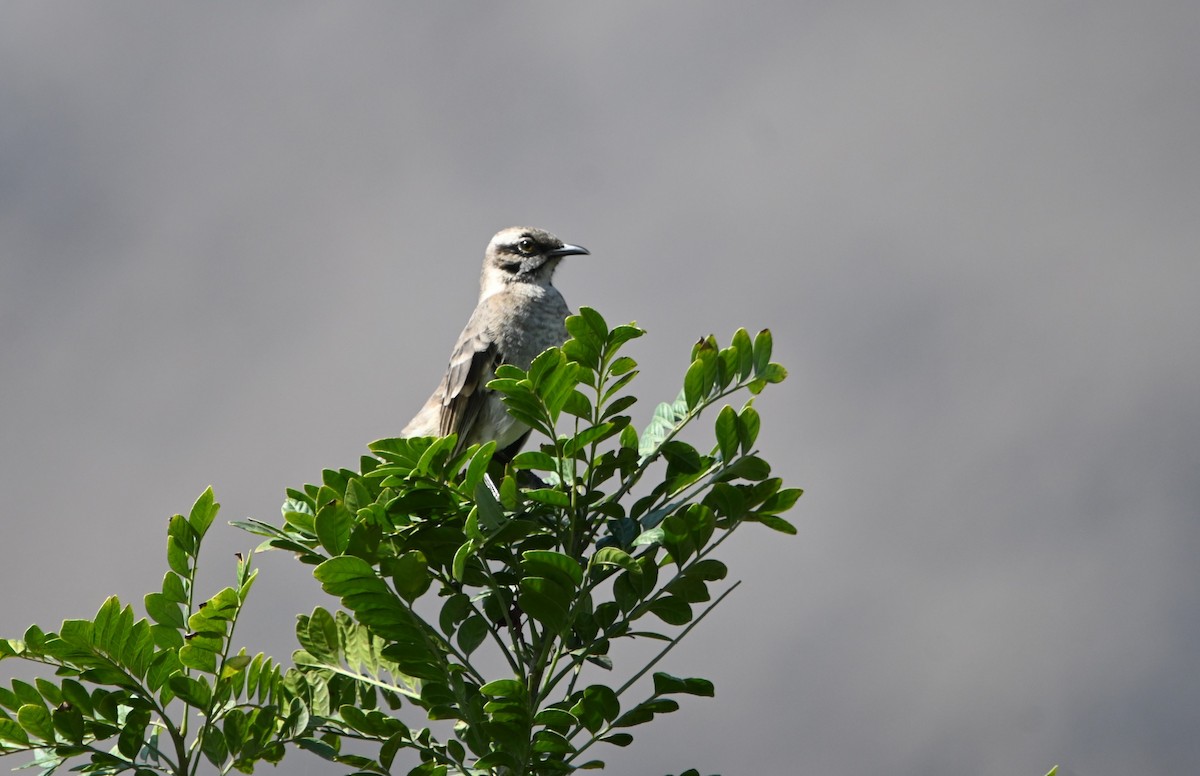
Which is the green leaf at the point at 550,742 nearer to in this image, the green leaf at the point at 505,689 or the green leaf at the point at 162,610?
the green leaf at the point at 505,689

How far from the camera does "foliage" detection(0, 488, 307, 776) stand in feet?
10.2

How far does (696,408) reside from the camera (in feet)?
10.6

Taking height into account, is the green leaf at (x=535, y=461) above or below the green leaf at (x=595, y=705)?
above

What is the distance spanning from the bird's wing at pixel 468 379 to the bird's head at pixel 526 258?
1.90 ft

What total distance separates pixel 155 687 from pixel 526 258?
156 inches

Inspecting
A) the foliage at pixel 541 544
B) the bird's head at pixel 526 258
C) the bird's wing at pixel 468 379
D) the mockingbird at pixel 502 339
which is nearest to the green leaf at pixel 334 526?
the foliage at pixel 541 544

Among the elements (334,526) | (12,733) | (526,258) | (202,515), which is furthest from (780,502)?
(526,258)

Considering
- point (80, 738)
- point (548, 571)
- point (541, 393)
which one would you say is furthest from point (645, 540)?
point (80, 738)

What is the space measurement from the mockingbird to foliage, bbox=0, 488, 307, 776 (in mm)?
2403

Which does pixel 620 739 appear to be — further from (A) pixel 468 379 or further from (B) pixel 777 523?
(A) pixel 468 379

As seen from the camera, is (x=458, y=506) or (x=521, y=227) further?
(x=521, y=227)

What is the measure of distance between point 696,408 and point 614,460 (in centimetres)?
28

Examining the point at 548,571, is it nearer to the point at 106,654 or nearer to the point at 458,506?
the point at 458,506

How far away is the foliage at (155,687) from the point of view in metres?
3.11
